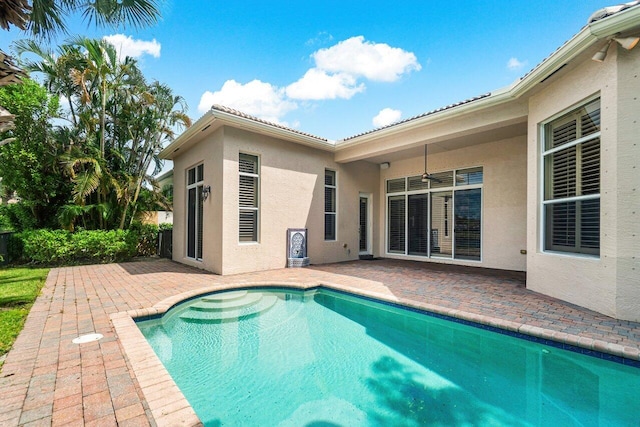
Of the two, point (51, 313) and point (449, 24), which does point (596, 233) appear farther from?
point (51, 313)

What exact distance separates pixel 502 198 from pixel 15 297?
12128 millimetres

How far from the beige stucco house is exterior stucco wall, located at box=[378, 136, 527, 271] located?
0.03m

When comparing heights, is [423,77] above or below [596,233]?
above

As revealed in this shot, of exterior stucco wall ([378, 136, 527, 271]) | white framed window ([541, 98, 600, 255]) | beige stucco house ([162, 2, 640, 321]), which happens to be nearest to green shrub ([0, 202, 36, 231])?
beige stucco house ([162, 2, 640, 321])

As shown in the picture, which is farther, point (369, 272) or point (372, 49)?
point (372, 49)

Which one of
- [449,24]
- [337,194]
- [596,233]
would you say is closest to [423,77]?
[449,24]

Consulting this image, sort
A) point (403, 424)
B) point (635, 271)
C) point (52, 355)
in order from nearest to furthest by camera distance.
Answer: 1. point (403, 424)
2. point (52, 355)
3. point (635, 271)

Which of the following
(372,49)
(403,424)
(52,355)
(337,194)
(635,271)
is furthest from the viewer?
(372,49)

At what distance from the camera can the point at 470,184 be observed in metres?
9.79

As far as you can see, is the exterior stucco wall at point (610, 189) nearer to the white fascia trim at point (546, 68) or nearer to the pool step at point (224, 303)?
the white fascia trim at point (546, 68)

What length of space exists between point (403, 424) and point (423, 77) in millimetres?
10392

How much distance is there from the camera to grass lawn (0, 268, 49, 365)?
367 cm

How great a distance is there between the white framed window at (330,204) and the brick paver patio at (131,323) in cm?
197

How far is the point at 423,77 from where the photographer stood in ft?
32.9
